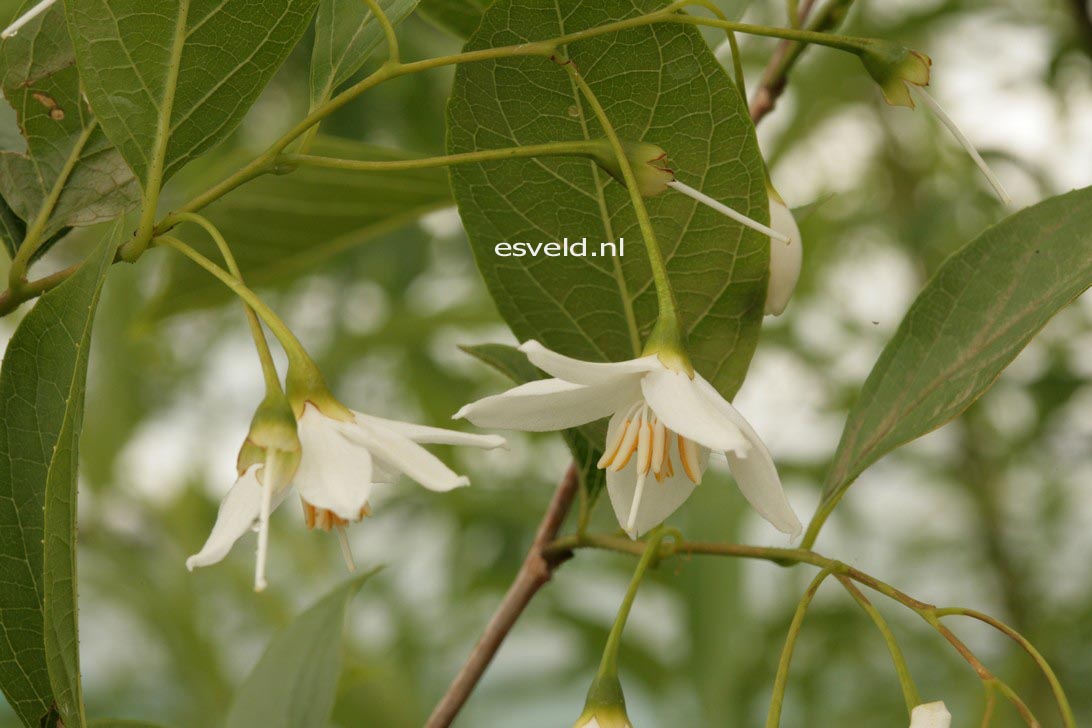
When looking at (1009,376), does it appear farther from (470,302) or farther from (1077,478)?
(470,302)

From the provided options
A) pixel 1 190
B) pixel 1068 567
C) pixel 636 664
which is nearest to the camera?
pixel 1 190

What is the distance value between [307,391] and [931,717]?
29 centimetres

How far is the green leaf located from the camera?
0.75 m

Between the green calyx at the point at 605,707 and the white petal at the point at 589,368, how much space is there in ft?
0.44

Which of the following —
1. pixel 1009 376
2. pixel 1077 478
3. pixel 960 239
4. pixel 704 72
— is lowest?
pixel 1077 478

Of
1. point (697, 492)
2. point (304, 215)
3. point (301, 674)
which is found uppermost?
point (304, 215)

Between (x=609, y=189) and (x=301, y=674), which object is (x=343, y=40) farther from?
(x=301, y=674)

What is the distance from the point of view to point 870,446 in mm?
674

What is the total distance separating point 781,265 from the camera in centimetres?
65

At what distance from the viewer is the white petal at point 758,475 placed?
19.7 inches

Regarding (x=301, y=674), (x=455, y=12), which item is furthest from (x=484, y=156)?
(x=301, y=674)

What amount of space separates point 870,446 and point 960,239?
1082mm

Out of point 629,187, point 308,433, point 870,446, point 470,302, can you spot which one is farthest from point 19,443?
point 470,302

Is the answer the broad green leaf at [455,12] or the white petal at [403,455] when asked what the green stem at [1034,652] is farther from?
the broad green leaf at [455,12]
